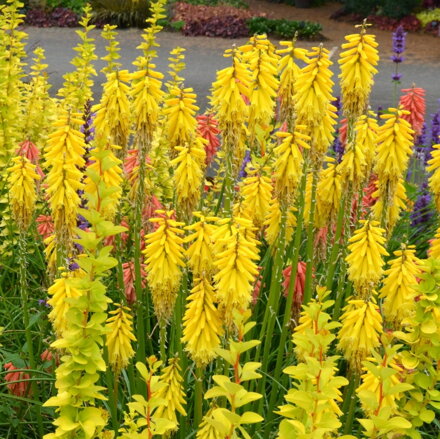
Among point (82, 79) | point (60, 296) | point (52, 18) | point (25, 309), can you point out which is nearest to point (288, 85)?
point (60, 296)

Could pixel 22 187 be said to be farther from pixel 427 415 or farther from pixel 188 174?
pixel 427 415

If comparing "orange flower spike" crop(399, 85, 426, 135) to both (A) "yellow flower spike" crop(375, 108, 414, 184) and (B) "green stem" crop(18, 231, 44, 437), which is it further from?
(B) "green stem" crop(18, 231, 44, 437)

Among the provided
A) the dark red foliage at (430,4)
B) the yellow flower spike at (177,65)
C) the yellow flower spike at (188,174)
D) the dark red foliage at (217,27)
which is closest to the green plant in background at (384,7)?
the dark red foliage at (430,4)

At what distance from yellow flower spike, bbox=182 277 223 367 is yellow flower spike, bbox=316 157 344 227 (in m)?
1.16

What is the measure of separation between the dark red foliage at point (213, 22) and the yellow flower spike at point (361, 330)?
16.8 metres

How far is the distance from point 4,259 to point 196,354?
304 cm

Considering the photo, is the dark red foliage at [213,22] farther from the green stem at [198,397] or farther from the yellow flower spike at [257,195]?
the green stem at [198,397]

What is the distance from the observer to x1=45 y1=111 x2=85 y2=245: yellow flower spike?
3.54m

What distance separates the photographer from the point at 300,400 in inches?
89.7

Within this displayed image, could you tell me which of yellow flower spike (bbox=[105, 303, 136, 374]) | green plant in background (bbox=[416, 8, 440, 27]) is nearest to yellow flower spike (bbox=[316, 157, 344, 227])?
yellow flower spike (bbox=[105, 303, 136, 374])

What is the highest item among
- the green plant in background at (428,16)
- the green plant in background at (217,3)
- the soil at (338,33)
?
the green plant in background at (428,16)

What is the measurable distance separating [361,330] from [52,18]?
19124 millimetres

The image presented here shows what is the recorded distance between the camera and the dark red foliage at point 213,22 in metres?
19.8

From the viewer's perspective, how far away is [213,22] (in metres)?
20.1
